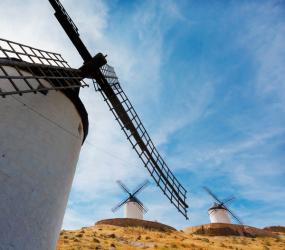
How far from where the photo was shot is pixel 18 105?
23.2ft

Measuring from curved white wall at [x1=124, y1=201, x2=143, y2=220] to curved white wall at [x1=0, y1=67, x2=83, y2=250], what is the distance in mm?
28124

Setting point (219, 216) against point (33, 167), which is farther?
point (219, 216)

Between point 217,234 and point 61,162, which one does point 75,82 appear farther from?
point 217,234

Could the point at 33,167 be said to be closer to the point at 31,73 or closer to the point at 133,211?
the point at 31,73

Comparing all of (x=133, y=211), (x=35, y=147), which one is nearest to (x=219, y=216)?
(x=133, y=211)

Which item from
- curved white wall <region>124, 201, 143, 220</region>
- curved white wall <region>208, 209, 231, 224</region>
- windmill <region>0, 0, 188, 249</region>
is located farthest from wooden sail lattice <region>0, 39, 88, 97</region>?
curved white wall <region>208, 209, 231, 224</region>

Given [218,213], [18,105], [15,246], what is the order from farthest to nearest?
[218,213], [18,105], [15,246]

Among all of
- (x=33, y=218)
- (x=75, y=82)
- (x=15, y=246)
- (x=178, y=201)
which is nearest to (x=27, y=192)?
(x=33, y=218)

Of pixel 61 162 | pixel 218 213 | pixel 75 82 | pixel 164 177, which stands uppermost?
pixel 218 213

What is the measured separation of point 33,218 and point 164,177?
7136mm

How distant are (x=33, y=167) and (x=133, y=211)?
99.5ft

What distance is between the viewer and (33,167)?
691 centimetres

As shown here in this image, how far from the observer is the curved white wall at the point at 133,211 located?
35119 mm

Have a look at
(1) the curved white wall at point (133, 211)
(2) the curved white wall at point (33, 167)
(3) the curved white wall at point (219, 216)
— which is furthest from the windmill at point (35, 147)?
(3) the curved white wall at point (219, 216)
